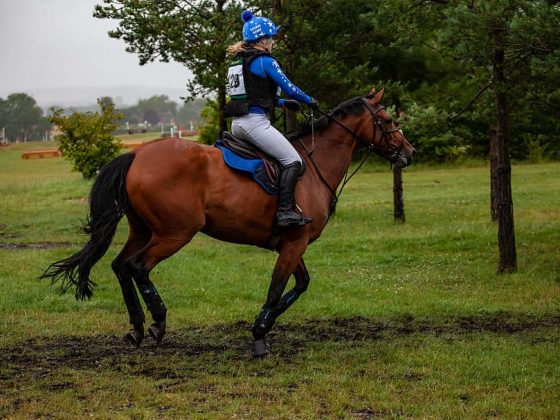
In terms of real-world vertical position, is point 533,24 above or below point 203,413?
above

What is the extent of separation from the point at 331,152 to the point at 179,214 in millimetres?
2092

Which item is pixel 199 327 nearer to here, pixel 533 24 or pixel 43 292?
pixel 43 292

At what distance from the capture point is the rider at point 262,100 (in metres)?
8.85

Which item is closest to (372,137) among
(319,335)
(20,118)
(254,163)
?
(254,163)

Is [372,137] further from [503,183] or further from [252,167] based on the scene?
[503,183]

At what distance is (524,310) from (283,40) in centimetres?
1018

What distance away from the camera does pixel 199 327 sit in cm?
1022

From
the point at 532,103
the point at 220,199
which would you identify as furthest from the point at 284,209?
the point at 532,103

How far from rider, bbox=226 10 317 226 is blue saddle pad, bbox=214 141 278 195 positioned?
138mm

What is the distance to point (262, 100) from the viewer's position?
29.5 feet

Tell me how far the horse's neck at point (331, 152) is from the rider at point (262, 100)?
59 cm

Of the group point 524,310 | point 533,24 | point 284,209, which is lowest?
point 524,310

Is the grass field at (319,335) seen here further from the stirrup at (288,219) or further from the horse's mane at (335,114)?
the horse's mane at (335,114)

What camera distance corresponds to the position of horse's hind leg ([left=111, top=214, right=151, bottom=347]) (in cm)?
888
